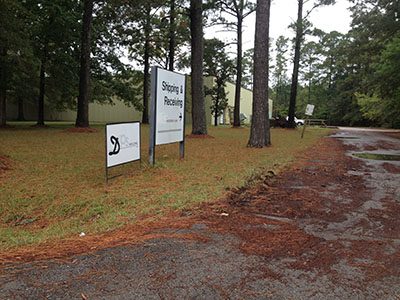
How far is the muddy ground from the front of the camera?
266 centimetres

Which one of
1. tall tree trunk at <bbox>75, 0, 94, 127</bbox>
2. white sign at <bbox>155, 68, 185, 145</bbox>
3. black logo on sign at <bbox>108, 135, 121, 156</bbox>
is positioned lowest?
black logo on sign at <bbox>108, 135, 121, 156</bbox>

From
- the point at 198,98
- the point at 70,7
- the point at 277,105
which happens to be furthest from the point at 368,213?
the point at 277,105

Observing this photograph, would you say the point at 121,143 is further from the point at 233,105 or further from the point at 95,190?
the point at 233,105

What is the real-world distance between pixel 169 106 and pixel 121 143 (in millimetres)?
2024

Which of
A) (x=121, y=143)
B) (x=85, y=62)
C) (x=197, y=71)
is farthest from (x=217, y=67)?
(x=121, y=143)

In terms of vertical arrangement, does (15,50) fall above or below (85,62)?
above

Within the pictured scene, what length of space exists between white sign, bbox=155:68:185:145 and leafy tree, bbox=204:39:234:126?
Result: 2096 cm

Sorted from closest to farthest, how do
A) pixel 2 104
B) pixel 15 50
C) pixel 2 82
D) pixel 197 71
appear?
pixel 197 71
pixel 15 50
pixel 2 82
pixel 2 104

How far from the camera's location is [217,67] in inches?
1300

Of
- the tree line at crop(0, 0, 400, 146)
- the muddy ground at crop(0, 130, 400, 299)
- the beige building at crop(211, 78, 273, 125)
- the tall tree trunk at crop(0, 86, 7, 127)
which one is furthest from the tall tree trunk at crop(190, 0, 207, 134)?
the beige building at crop(211, 78, 273, 125)

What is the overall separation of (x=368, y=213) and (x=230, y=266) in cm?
268

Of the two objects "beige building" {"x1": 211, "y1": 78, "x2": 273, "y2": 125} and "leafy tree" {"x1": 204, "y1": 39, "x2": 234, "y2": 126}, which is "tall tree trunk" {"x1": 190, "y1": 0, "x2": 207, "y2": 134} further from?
"beige building" {"x1": 211, "y1": 78, "x2": 273, "y2": 125}

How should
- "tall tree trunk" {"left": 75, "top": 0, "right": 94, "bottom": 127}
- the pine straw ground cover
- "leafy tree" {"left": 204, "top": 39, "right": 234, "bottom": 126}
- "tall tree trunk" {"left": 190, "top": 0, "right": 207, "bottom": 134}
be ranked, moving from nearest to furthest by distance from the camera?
the pine straw ground cover
"tall tree trunk" {"left": 190, "top": 0, "right": 207, "bottom": 134}
"tall tree trunk" {"left": 75, "top": 0, "right": 94, "bottom": 127}
"leafy tree" {"left": 204, "top": 39, "right": 234, "bottom": 126}

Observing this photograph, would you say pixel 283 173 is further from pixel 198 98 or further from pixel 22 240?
pixel 198 98
